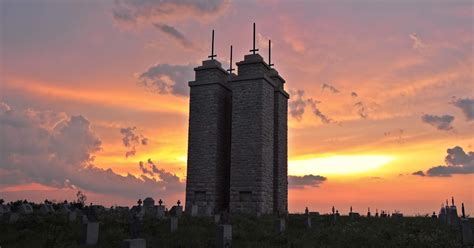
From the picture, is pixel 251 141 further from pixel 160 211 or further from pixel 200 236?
pixel 200 236

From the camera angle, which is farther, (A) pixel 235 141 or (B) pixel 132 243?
(A) pixel 235 141

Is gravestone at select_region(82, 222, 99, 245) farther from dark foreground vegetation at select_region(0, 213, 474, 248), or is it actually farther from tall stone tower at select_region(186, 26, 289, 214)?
tall stone tower at select_region(186, 26, 289, 214)

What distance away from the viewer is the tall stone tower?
29516 mm

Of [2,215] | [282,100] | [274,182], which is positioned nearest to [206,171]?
[274,182]

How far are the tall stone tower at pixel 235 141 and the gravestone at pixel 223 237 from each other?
13.7 metres

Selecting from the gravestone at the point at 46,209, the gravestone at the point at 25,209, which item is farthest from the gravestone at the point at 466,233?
the gravestone at the point at 25,209

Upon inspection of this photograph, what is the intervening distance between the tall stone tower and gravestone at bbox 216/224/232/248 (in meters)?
13.7

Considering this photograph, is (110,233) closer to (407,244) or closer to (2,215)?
(2,215)

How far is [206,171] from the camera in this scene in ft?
102

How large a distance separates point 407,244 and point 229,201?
16.4m

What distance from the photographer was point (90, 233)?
595 inches

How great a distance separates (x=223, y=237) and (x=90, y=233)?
473cm

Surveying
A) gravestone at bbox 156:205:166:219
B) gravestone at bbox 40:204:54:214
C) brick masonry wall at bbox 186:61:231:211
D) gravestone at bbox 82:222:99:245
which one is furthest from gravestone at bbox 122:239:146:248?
brick masonry wall at bbox 186:61:231:211

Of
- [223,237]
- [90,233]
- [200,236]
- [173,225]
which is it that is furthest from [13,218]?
[223,237]
